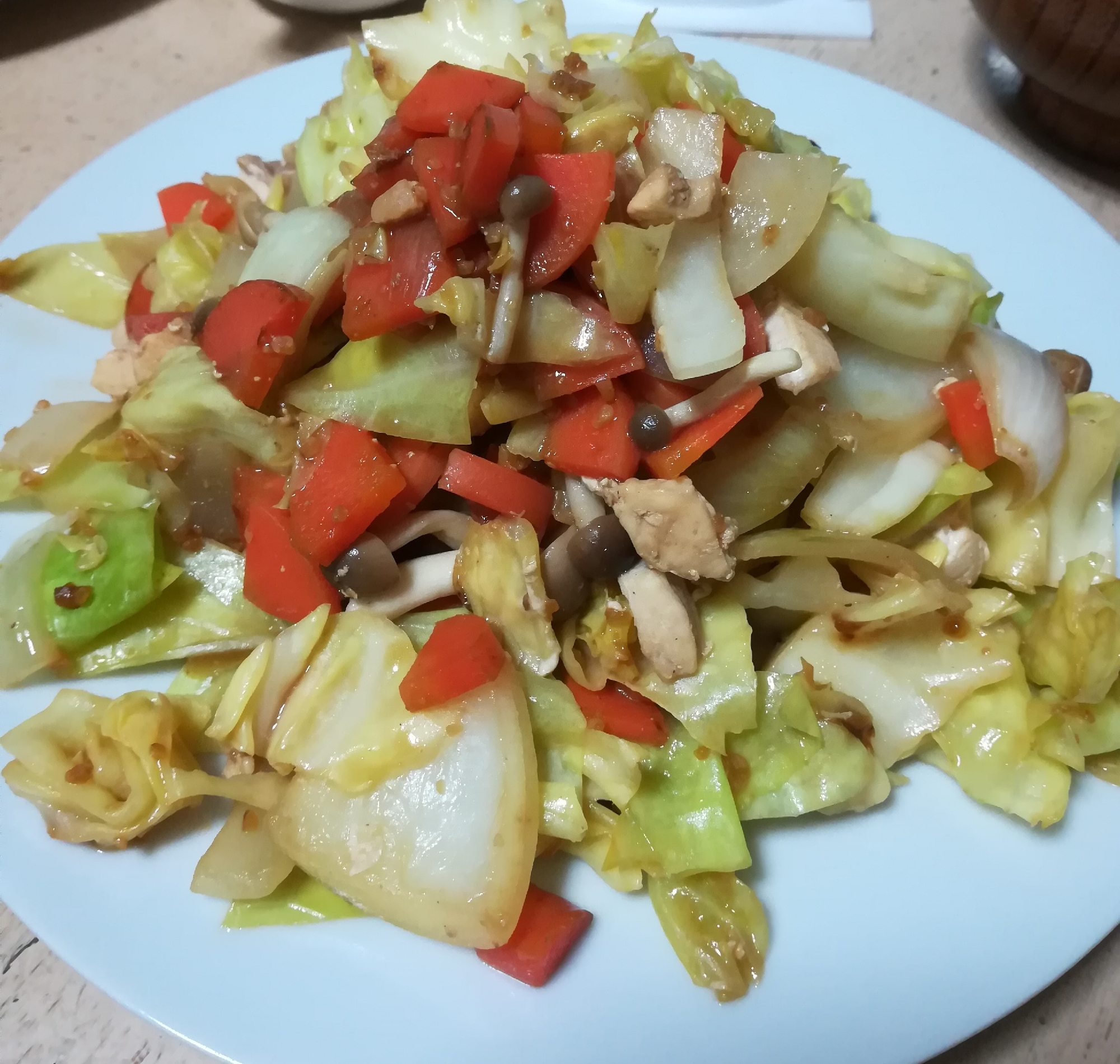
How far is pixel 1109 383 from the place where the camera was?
6.40ft

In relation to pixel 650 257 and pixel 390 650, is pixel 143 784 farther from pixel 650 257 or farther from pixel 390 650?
pixel 650 257

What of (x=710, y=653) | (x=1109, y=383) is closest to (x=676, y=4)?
(x=1109, y=383)

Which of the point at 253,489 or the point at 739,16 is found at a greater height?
the point at 739,16

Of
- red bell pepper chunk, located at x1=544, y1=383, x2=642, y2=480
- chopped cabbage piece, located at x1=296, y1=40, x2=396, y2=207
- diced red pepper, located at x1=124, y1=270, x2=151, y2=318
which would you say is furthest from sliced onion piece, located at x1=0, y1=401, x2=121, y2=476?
red bell pepper chunk, located at x1=544, y1=383, x2=642, y2=480

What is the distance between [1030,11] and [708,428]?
5.88ft

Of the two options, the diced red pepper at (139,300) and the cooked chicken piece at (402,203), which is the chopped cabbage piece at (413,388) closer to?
the cooked chicken piece at (402,203)

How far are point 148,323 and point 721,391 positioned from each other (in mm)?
1351

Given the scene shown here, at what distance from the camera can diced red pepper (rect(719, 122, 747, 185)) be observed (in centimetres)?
158

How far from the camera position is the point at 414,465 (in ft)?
5.37

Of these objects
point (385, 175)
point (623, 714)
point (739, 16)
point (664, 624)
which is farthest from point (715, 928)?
point (739, 16)

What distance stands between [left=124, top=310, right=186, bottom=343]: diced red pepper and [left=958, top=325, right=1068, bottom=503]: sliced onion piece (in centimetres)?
173

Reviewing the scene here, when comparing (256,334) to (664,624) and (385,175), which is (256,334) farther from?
(664,624)

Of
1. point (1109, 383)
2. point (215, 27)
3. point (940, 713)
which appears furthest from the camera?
point (215, 27)

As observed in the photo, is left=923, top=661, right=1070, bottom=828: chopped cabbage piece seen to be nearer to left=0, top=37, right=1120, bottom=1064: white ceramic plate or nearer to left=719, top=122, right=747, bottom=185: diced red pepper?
left=0, top=37, right=1120, bottom=1064: white ceramic plate
